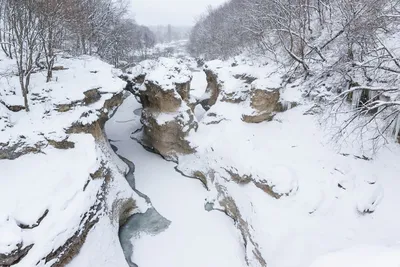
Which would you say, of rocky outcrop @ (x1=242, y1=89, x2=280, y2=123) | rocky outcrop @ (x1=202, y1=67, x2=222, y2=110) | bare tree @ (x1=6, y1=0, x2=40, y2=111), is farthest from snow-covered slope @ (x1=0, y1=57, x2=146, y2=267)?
rocky outcrop @ (x1=202, y1=67, x2=222, y2=110)

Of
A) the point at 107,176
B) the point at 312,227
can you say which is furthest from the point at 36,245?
the point at 312,227

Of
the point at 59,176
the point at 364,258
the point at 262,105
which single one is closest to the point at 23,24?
the point at 59,176

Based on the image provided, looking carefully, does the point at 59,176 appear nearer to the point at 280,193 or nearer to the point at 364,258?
the point at 280,193

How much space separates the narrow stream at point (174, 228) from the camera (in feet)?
34.3

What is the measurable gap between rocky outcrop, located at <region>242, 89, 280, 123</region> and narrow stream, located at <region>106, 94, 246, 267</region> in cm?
449

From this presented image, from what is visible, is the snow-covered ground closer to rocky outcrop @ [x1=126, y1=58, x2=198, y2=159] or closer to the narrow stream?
the narrow stream

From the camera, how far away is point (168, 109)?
54.0 feet

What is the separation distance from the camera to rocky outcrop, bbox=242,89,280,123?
1496 centimetres

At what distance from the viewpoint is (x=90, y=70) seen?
15516mm

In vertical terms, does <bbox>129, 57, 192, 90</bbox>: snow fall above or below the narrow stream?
above

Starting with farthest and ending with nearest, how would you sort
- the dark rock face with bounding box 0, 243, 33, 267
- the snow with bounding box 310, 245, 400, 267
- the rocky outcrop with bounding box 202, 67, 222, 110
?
the rocky outcrop with bounding box 202, 67, 222, 110
the dark rock face with bounding box 0, 243, 33, 267
the snow with bounding box 310, 245, 400, 267

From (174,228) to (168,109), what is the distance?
7059 mm

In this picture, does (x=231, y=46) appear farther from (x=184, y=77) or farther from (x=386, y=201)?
(x=386, y=201)

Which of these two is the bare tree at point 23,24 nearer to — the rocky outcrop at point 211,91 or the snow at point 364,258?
the rocky outcrop at point 211,91
